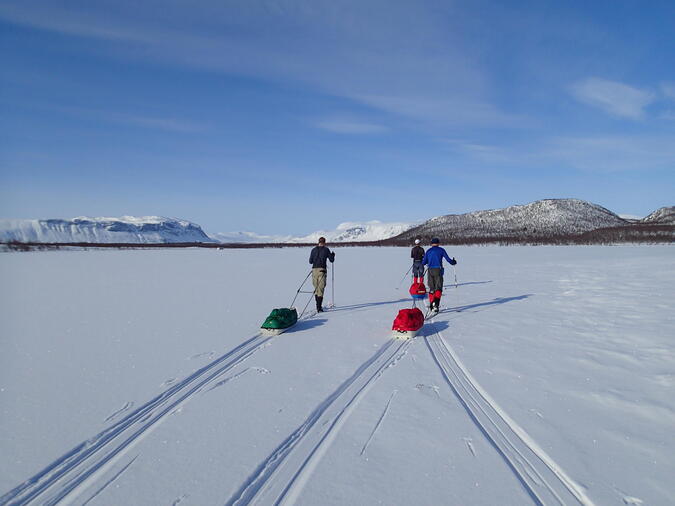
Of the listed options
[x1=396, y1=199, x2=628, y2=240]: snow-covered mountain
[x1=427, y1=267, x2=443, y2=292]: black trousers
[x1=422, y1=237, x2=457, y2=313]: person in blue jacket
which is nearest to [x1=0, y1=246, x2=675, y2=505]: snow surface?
[x1=422, y1=237, x2=457, y2=313]: person in blue jacket

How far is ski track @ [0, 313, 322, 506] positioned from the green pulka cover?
2293 mm

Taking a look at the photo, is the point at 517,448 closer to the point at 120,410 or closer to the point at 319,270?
the point at 120,410

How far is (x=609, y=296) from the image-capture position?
37.0 feet

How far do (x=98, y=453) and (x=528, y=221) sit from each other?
566 ft

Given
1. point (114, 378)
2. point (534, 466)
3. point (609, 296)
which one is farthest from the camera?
point (609, 296)

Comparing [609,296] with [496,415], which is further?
[609,296]

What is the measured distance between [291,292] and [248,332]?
574 centimetres

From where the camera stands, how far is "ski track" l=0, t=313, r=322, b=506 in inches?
118

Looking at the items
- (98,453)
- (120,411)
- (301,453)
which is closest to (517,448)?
(301,453)

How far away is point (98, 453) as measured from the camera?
3.51 m

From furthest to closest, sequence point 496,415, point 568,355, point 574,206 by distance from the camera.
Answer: point 574,206, point 568,355, point 496,415

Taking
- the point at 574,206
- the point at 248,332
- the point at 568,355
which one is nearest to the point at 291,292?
the point at 248,332

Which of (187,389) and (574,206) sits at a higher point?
(574,206)

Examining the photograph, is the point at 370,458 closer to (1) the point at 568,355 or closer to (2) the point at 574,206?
(1) the point at 568,355
